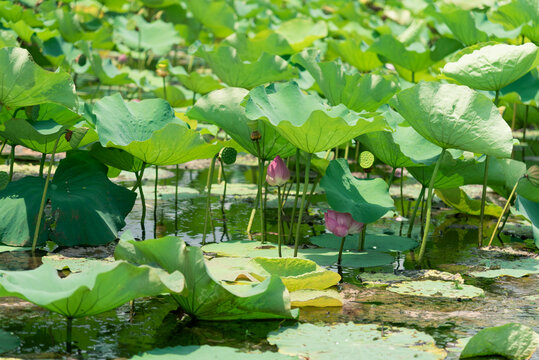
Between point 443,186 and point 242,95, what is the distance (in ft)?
2.86

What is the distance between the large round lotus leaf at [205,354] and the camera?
5.78 ft

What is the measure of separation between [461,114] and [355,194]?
1.45ft

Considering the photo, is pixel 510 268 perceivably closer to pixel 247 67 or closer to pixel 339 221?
pixel 339 221

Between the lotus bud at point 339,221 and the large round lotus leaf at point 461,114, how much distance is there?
411 mm

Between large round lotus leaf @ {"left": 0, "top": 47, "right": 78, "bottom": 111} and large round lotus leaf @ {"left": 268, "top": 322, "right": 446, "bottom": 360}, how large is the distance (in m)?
1.20

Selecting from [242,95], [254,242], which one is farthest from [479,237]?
[242,95]

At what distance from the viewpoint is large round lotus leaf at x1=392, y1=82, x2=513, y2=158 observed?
2.52m

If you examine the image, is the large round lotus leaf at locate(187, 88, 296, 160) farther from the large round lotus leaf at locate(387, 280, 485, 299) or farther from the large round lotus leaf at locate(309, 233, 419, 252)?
the large round lotus leaf at locate(387, 280, 485, 299)

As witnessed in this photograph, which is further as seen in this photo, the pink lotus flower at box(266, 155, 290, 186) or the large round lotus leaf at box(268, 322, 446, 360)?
the pink lotus flower at box(266, 155, 290, 186)

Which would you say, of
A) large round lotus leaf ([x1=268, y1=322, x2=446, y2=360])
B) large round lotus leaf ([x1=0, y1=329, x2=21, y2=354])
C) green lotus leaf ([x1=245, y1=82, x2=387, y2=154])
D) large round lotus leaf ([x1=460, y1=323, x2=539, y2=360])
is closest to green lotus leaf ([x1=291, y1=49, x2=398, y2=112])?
green lotus leaf ([x1=245, y1=82, x2=387, y2=154])

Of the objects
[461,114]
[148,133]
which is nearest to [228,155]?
[148,133]

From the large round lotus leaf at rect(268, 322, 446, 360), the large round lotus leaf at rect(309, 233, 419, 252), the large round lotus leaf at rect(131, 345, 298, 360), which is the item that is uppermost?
the large round lotus leaf at rect(309, 233, 419, 252)

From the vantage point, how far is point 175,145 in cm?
264

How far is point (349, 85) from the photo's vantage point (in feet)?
10.4
